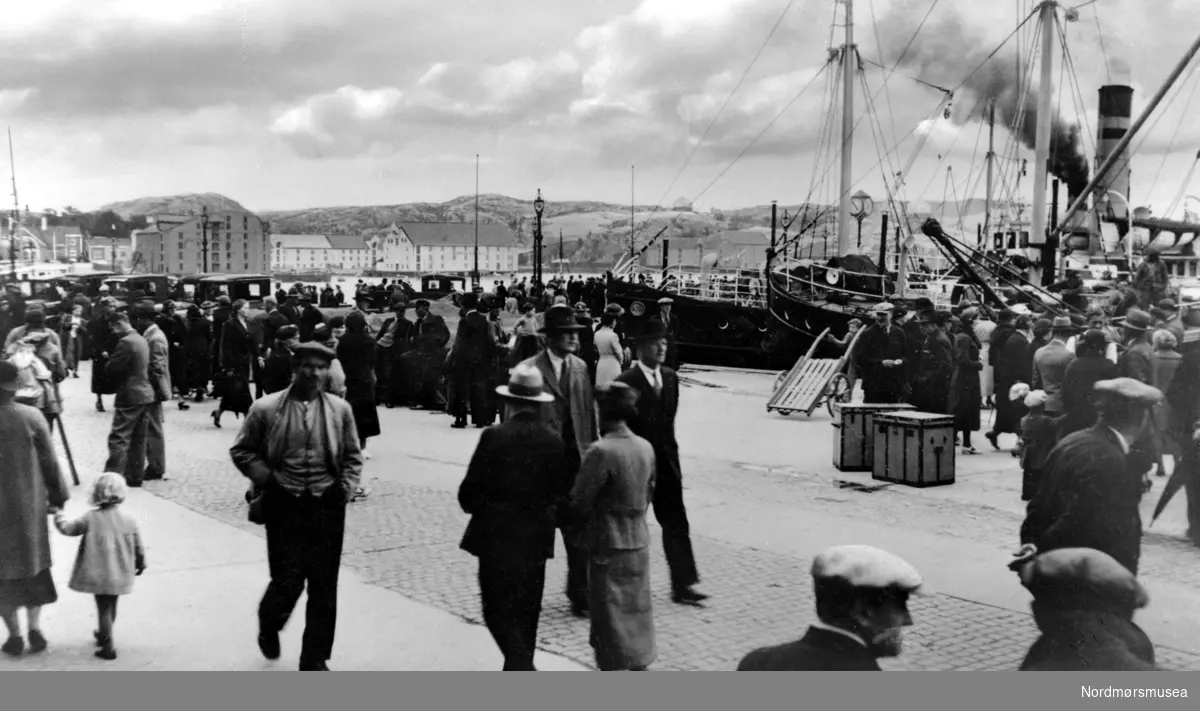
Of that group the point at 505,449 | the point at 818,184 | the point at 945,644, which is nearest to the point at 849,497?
the point at 818,184

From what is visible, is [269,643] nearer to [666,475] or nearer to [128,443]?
[666,475]

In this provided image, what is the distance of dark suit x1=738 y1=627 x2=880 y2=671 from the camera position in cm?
295

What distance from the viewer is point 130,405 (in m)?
9.25

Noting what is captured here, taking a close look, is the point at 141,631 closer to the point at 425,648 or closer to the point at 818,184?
the point at 425,648

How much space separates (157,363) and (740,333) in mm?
17677

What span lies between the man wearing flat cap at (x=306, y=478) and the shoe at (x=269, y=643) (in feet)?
0.72

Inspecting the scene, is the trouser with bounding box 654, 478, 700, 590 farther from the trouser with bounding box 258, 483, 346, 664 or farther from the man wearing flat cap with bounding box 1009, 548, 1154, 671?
the man wearing flat cap with bounding box 1009, 548, 1154, 671

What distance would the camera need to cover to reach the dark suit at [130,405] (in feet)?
29.8

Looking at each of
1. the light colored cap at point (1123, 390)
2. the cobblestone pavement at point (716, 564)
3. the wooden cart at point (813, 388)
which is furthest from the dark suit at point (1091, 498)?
the wooden cart at point (813, 388)

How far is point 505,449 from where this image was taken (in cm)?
477

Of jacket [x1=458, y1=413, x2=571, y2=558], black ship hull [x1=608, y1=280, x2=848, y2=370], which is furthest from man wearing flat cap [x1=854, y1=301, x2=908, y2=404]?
black ship hull [x1=608, y1=280, x2=848, y2=370]

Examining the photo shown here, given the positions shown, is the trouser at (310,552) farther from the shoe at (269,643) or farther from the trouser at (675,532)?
the trouser at (675,532)

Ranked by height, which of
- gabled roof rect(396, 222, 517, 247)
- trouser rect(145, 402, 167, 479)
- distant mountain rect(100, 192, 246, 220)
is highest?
gabled roof rect(396, 222, 517, 247)

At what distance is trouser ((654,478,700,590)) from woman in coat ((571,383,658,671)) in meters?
1.23
